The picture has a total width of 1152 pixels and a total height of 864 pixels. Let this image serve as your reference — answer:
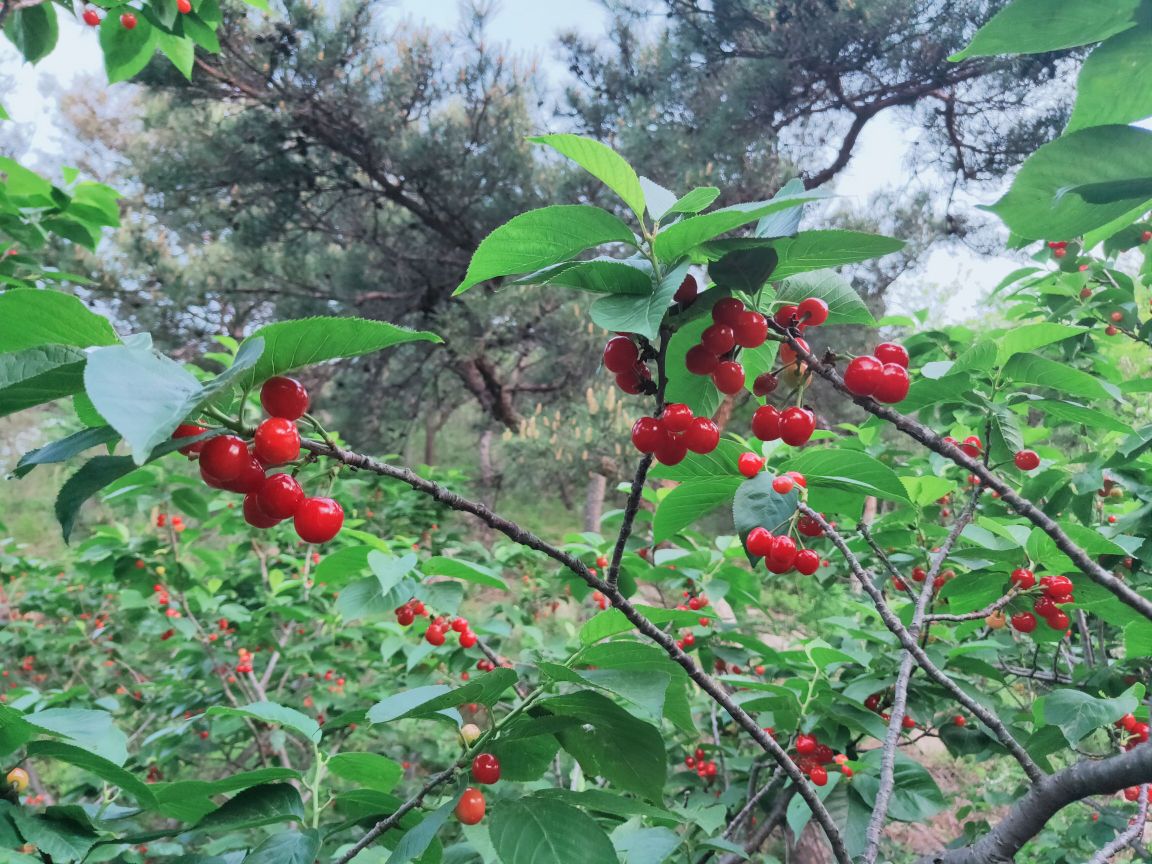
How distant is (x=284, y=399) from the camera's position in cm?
55

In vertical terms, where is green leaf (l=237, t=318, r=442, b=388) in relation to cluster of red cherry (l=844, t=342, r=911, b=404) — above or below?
below

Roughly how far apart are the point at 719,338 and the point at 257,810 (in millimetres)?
687

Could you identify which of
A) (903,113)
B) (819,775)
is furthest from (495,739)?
(903,113)

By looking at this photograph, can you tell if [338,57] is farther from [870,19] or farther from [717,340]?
[717,340]

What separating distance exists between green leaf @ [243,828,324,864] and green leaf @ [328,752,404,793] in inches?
4.6

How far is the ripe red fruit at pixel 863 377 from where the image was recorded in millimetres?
758

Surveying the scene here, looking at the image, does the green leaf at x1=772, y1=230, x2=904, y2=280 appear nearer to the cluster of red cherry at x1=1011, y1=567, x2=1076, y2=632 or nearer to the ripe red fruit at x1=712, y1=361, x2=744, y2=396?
the ripe red fruit at x1=712, y1=361, x2=744, y2=396

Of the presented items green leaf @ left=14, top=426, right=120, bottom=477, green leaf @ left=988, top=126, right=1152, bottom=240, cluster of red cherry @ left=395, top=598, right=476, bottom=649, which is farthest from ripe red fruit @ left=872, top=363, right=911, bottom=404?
cluster of red cherry @ left=395, top=598, right=476, bottom=649

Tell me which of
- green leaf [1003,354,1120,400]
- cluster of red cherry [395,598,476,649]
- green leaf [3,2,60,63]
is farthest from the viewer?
green leaf [3,2,60,63]

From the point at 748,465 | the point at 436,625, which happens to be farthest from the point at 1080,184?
the point at 436,625

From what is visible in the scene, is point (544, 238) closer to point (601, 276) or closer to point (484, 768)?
point (601, 276)

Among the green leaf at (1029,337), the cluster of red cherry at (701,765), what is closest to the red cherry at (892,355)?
the green leaf at (1029,337)

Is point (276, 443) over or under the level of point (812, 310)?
under

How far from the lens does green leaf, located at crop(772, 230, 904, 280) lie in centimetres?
61
